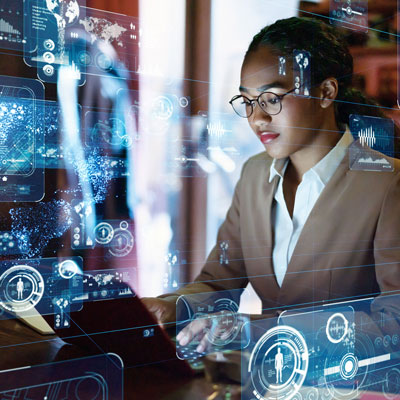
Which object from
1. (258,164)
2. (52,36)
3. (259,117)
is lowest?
(258,164)

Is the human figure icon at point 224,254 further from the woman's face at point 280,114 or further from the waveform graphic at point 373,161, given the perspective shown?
the waveform graphic at point 373,161

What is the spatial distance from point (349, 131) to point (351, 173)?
4.8 inches

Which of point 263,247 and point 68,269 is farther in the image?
point 263,247

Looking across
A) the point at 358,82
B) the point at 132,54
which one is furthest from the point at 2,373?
the point at 358,82

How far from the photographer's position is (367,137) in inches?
52.1

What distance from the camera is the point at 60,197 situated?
Result: 2.91ft

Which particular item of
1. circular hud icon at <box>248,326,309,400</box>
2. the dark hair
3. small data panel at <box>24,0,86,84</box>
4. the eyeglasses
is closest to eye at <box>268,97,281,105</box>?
the eyeglasses

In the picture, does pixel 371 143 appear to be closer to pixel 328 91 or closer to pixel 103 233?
pixel 328 91

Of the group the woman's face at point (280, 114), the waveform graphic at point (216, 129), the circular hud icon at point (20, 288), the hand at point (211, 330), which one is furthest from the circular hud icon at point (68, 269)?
the woman's face at point (280, 114)

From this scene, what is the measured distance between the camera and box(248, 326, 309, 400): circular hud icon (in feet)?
Result: 3.66

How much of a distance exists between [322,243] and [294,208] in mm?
126

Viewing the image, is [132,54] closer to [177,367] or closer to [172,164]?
[172,164]

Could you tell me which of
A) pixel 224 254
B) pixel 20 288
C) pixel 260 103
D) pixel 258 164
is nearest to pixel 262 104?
pixel 260 103

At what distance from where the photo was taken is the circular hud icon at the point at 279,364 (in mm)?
1116
